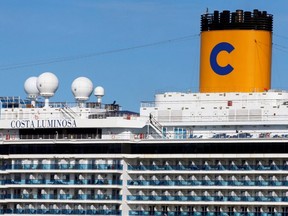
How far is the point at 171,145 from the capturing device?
10656 cm

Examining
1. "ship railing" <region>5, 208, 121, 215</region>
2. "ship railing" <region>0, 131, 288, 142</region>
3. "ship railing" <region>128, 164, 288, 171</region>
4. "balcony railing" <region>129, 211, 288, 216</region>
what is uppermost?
"ship railing" <region>0, 131, 288, 142</region>

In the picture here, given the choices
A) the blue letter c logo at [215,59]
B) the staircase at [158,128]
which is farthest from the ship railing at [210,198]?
the blue letter c logo at [215,59]

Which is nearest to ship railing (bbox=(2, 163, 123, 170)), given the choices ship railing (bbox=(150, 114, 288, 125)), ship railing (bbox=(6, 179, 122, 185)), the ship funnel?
ship railing (bbox=(6, 179, 122, 185))

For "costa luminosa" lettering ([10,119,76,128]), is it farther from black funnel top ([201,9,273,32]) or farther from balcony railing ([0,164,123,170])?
black funnel top ([201,9,273,32])

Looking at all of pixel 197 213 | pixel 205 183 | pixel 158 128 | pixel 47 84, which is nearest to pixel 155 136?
pixel 158 128

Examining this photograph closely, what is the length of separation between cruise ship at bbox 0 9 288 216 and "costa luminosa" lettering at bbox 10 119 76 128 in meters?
0.06

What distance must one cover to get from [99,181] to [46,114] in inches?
284

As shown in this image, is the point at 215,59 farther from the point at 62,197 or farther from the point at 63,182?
the point at 62,197

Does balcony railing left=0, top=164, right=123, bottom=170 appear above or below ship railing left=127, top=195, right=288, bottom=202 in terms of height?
above

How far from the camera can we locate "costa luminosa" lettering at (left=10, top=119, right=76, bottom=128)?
111 meters

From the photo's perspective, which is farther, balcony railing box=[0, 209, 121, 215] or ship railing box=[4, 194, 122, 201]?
ship railing box=[4, 194, 122, 201]

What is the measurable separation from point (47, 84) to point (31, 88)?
3.19 m

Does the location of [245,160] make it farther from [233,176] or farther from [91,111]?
[91,111]

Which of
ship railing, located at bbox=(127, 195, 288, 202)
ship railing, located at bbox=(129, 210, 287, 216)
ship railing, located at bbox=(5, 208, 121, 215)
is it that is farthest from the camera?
ship railing, located at bbox=(5, 208, 121, 215)
